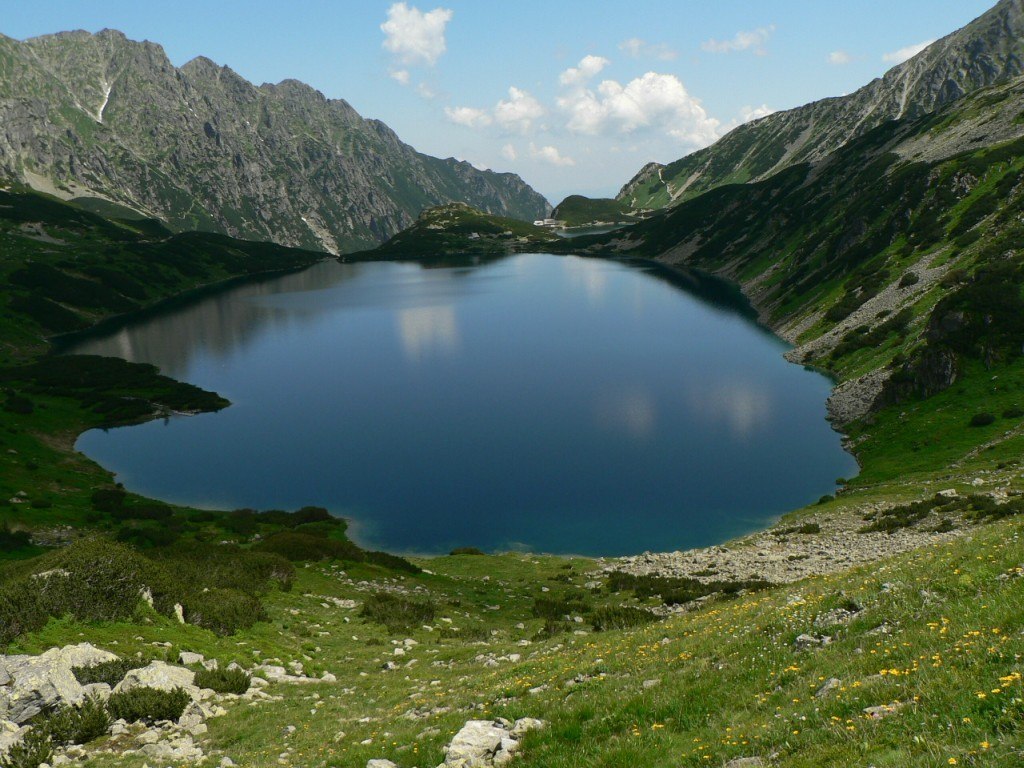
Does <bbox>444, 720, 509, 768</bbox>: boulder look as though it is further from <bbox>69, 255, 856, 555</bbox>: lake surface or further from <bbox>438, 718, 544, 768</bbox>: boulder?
<bbox>69, 255, 856, 555</bbox>: lake surface

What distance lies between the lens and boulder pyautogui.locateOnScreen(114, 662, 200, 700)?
743 inches

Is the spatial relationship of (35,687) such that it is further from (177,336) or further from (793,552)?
(177,336)

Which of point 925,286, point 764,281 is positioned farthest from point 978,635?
point 764,281

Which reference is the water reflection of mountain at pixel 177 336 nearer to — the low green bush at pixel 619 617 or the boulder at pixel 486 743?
the low green bush at pixel 619 617

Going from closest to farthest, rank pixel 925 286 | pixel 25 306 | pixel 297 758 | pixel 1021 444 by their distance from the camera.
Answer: pixel 297 758, pixel 1021 444, pixel 925 286, pixel 25 306

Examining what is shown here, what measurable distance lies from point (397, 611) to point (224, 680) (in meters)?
14.2

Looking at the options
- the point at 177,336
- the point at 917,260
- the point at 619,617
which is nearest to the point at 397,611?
the point at 619,617

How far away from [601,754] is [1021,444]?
64.4 metres

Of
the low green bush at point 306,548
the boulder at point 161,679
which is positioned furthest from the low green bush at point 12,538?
the boulder at point 161,679

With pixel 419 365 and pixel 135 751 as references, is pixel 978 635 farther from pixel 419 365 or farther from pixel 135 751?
pixel 419 365

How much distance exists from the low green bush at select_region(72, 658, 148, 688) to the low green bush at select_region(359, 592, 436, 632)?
Result: 1413cm

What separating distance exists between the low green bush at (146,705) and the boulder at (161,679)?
0.32 metres

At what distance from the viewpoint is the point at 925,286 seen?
98875mm

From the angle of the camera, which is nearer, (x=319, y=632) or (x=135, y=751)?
(x=135, y=751)
